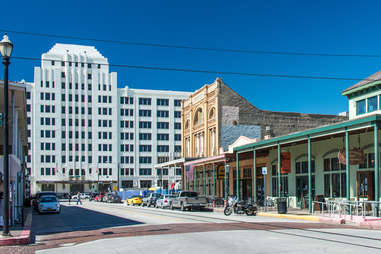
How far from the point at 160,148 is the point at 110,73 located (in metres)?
21.5

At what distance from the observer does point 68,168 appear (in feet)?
344

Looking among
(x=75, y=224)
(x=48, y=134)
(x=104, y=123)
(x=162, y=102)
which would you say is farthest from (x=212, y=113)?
(x=162, y=102)

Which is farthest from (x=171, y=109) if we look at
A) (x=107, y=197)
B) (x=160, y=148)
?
(x=107, y=197)

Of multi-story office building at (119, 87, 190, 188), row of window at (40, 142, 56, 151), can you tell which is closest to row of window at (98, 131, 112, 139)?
multi-story office building at (119, 87, 190, 188)

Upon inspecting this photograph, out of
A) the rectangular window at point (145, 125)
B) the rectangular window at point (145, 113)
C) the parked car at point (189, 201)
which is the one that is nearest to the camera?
the parked car at point (189, 201)

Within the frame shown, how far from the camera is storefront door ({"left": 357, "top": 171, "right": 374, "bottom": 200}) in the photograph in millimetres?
26781

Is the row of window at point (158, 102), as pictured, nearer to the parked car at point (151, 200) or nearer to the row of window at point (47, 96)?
the row of window at point (47, 96)

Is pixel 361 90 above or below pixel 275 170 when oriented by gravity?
above

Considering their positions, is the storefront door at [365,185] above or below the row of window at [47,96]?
below

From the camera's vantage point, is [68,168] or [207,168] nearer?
[207,168]

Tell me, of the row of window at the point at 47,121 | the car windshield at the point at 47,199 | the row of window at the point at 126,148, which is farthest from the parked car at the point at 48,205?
Result: the row of window at the point at 126,148

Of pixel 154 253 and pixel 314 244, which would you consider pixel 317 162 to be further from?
pixel 154 253

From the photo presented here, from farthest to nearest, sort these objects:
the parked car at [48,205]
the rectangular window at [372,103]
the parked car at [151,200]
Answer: the parked car at [151,200], the parked car at [48,205], the rectangular window at [372,103]

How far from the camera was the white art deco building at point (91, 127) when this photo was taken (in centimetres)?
10294
